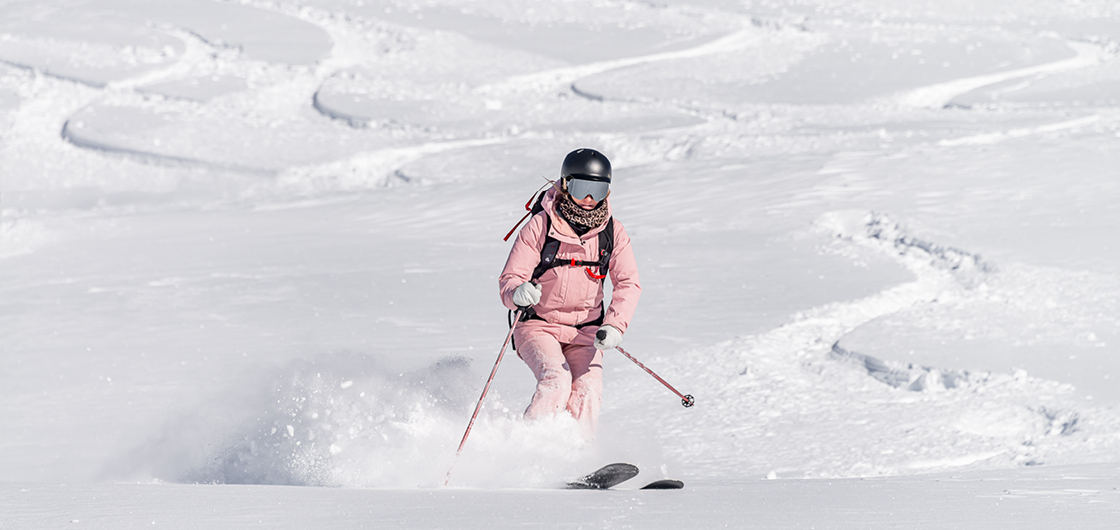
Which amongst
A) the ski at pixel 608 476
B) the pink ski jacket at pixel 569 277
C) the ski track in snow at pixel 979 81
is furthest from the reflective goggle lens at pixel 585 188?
the ski track in snow at pixel 979 81

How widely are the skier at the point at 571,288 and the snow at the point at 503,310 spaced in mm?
187

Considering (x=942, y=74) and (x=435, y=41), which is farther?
(x=435, y=41)

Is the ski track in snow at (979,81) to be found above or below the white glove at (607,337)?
above

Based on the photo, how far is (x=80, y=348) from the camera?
5.63 m

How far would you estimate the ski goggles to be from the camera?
356 centimetres

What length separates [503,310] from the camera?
20.4 ft

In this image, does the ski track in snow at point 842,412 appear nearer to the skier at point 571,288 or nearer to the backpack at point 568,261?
the skier at point 571,288

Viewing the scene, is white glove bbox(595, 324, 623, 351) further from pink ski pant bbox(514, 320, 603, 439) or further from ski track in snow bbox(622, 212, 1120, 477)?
ski track in snow bbox(622, 212, 1120, 477)

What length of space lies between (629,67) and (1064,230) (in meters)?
10.6

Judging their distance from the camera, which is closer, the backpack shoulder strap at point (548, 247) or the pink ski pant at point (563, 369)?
the pink ski pant at point (563, 369)

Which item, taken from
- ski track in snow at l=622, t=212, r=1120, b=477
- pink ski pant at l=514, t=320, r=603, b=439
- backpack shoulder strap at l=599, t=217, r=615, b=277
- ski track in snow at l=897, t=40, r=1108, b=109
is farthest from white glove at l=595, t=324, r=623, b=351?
ski track in snow at l=897, t=40, r=1108, b=109

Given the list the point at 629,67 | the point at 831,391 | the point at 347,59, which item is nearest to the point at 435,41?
the point at 347,59

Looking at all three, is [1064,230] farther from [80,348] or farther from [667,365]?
[80,348]

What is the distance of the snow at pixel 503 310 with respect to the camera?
10.8 ft
